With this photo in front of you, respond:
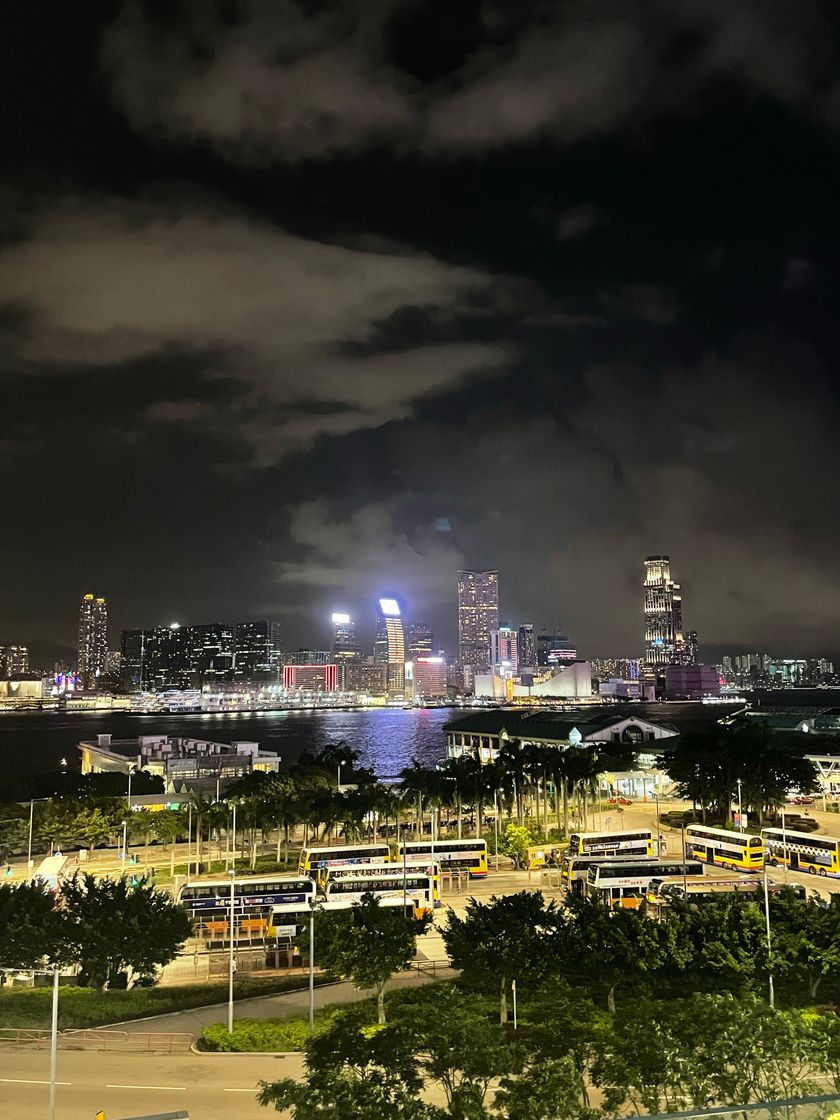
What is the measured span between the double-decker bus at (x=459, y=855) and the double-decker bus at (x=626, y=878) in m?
6.60

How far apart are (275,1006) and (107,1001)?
4.57 meters

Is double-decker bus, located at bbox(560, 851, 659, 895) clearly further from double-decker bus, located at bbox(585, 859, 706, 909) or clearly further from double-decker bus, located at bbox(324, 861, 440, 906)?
double-decker bus, located at bbox(324, 861, 440, 906)

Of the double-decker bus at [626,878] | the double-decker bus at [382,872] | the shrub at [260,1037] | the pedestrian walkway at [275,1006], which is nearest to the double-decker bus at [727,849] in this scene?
the double-decker bus at [626,878]

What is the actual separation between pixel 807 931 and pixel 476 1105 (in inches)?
527

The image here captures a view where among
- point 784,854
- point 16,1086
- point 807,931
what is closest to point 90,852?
point 16,1086

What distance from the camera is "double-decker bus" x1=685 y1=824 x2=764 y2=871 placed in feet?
137

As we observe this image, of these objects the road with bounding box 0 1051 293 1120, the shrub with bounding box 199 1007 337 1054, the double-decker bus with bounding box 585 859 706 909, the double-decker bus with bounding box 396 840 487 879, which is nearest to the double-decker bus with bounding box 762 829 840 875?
the double-decker bus with bounding box 585 859 706 909

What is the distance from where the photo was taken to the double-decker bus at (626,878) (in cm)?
3525

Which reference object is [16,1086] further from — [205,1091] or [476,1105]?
[476,1105]

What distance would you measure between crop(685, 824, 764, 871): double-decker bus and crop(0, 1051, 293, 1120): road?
94.1ft

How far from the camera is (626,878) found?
117ft

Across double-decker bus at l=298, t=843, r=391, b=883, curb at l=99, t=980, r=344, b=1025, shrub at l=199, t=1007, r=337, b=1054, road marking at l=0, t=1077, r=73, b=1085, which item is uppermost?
double-decker bus at l=298, t=843, r=391, b=883

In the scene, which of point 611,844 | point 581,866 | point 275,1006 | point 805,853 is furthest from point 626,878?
point 275,1006

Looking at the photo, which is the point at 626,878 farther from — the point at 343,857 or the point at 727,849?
the point at 343,857
